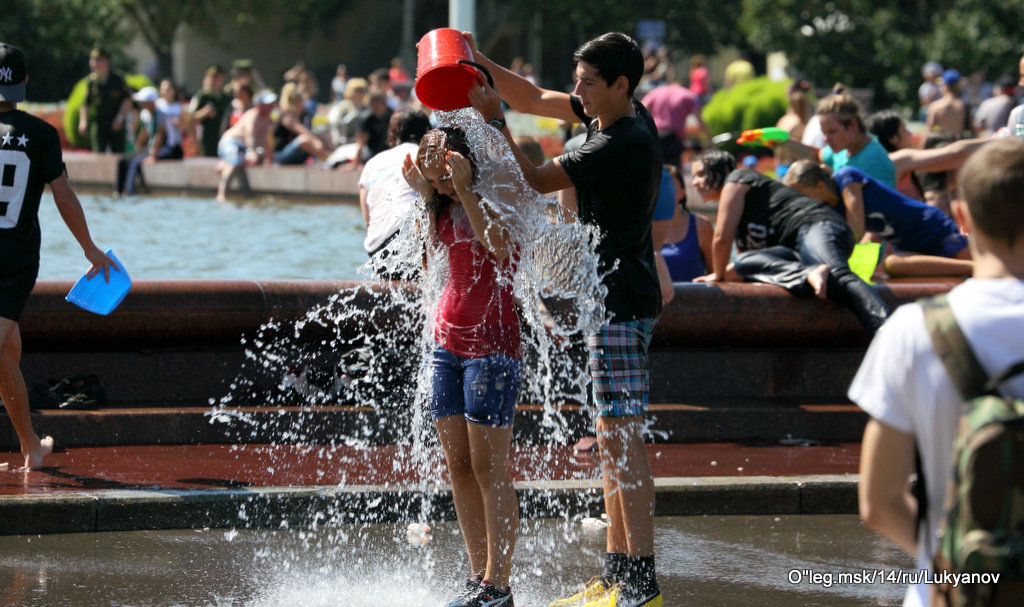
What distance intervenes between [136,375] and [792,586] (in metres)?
3.71

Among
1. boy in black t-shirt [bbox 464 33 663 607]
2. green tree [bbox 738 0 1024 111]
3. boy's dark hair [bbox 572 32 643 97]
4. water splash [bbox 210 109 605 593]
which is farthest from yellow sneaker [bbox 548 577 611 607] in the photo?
green tree [bbox 738 0 1024 111]

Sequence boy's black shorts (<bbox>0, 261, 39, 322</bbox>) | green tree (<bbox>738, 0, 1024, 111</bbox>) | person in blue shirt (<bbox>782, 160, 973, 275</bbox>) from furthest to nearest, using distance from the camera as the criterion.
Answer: green tree (<bbox>738, 0, 1024, 111</bbox>)
person in blue shirt (<bbox>782, 160, 973, 275</bbox>)
boy's black shorts (<bbox>0, 261, 39, 322</bbox>)

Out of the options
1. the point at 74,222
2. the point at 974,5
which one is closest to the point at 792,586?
the point at 74,222

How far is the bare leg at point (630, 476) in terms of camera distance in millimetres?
4766

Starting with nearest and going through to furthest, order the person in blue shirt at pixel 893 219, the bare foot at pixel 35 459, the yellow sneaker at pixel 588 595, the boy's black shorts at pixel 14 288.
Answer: the yellow sneaker at pixel 588 595
the boy's black shorts at pixel 14 288
the bare foot at pixel 35 459
the person in blue shirt at pixel 893 219

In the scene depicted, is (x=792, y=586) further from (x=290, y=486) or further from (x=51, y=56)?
(x=51, y=56)

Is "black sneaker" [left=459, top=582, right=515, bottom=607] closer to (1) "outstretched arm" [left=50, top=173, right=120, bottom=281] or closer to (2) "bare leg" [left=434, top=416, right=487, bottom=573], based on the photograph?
(2) "bare leg" [left=434, top=416, right=487, bottom=573]

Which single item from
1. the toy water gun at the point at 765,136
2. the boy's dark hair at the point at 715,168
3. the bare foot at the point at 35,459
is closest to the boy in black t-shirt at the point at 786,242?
the boy's dark hair at the point at 715,168

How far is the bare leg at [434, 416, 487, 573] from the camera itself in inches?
184

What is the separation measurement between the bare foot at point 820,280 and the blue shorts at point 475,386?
3.72 m

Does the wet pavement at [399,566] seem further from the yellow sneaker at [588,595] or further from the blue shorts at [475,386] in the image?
the blue shorts at [475,386]

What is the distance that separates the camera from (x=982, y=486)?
255cm

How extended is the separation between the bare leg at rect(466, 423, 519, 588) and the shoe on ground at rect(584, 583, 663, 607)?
1.07ft

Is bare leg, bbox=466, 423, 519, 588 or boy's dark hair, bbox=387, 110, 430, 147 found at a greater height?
boy's dark hair, bbox=387, 110, 430, 147
